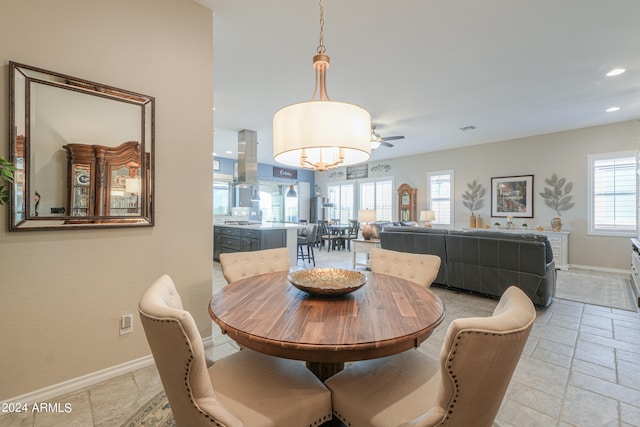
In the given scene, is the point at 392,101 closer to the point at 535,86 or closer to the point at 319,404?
the point at 535,86

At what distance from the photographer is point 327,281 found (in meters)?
1.63

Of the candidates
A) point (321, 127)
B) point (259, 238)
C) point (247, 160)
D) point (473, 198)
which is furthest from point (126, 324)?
point (473, 198)

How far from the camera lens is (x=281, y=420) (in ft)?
3.29

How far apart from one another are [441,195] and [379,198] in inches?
76.4

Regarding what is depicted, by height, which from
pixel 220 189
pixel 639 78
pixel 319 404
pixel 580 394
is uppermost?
pixel 639 78

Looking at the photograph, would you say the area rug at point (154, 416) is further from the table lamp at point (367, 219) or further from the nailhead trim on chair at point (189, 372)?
the table lamp at point (367, 219)

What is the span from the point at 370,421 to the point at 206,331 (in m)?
1.82

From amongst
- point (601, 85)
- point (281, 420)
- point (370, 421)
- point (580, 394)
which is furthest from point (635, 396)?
point (601, 85)

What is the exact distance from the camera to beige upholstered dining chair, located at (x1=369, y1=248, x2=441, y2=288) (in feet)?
6.44

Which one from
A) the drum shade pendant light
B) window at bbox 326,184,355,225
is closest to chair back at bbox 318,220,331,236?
window at bbox 326,184,355,225

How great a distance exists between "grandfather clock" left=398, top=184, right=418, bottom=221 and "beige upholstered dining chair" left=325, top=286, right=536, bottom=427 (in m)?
7.26

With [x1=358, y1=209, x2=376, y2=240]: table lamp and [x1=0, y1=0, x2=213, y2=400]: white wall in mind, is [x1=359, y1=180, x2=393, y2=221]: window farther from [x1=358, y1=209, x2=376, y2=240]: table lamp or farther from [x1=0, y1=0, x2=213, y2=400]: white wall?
[x1=0, y1=0, x2=213, y2=400]: white wall

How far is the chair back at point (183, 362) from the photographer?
2.78 ft

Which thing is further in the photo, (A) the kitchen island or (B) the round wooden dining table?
(A) the kitchen island
